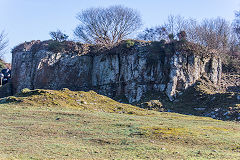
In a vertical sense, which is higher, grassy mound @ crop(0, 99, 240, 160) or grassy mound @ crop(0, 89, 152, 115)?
grassy mound @ crop(0, 89, 152, 115)

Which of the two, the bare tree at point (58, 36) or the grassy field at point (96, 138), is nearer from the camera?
the grassy field at point (96, 138)

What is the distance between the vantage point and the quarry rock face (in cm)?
3809

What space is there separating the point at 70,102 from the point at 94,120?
7.29m

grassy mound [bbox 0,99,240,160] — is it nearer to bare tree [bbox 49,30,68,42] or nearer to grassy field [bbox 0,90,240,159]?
grassy field [bbox 0,90,240,159]

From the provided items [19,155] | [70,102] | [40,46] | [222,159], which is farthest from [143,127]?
[40,46]

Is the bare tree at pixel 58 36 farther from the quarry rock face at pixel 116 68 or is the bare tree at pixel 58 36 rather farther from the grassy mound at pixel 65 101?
the grassy mound at pixel 65 101

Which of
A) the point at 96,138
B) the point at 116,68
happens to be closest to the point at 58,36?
the point at 116,68

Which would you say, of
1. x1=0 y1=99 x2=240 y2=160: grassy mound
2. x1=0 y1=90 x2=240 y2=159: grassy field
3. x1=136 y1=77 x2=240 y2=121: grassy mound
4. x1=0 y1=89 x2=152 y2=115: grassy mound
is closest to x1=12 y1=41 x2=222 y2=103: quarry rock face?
x1=136 y1=77 x2=240 y2=121: grassy mound

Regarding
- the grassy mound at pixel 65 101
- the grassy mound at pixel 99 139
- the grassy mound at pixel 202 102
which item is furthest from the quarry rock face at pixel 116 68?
the grassy mound at pixel 99 139

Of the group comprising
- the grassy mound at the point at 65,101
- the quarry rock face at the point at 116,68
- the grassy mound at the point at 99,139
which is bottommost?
the grassy mound at the point at 99,139

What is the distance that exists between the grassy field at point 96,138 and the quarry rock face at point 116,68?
1498cm

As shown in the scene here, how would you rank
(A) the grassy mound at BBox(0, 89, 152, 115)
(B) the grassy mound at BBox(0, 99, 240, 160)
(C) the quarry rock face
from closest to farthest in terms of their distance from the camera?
(B) the grassy mound at BBox(0, 99, 240, 160), (A) the grassy mound at BBox(0, 89, 152, 115), (C) the quarry rock face

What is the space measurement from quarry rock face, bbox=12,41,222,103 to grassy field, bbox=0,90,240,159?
15.0 meters

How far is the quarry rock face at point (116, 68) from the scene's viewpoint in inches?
1500
